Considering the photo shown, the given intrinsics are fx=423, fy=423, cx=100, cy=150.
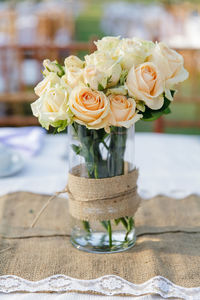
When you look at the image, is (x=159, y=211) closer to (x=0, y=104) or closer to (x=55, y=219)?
(x=55, y=219)

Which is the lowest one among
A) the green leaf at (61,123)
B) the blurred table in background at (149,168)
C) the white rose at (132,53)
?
the blurred table in background at (149,168)

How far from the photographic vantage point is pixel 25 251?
2.89ft

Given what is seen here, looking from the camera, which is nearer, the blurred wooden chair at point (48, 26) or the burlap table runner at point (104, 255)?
the burlap table runner at point (104, 255)

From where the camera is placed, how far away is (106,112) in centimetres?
75

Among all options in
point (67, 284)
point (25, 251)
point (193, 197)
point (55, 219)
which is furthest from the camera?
point (193, 197)

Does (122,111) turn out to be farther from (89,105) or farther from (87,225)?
(87,225)

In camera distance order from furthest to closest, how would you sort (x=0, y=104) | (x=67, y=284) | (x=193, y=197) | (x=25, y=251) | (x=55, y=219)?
1. (x=0, y=104)
2. (x=193, y=197)
3. (x=55, y=219)
4. (x=25, y=251)
5. (x=67, y=284)

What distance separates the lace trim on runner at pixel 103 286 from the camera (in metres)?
0.74

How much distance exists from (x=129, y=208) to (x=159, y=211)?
229 millimetres

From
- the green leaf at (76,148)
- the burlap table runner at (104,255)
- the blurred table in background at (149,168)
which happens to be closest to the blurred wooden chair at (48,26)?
the blurred table in background at (149,168)

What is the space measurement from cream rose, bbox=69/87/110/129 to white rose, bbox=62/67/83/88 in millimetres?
20

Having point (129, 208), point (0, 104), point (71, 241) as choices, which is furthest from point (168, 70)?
point (0, 104)

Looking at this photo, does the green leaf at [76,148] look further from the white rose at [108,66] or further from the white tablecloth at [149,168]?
the white tablecloth at [149,168]

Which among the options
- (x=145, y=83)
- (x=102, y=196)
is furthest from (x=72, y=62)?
(x=102, y=196)
